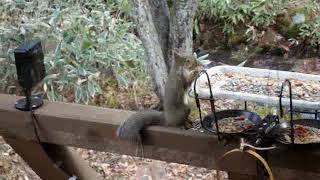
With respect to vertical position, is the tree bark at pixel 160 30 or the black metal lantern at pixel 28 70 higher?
the black metal lantern at pixel 28 70

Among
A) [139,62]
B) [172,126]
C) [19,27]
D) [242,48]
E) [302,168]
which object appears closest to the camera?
[302,168]

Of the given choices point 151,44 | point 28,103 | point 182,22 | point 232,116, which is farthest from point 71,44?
point 232,116

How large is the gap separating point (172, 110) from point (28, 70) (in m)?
0.30

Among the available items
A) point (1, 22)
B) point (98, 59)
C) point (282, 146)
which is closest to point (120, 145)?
point (282, 146)

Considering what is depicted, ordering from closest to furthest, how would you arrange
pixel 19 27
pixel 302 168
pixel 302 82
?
pixel 302 168 < pixel 302 82 < pixel 19 27

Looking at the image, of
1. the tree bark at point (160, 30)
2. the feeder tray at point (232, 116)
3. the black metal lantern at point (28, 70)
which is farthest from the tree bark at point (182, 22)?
the feeder tray at point (232, 116)

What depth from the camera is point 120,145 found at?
0.96 meters

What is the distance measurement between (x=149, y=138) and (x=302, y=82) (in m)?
1.41

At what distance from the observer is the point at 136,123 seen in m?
0.90

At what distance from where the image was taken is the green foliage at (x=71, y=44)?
2.53 m

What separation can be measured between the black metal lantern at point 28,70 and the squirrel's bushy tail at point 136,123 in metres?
0.21

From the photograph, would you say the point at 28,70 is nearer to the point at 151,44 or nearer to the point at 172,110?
the point at 172,110

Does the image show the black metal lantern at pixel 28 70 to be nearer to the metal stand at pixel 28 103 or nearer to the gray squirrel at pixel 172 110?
the metal stand at pixel 28 103

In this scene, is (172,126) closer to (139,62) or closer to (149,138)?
(149,138)
